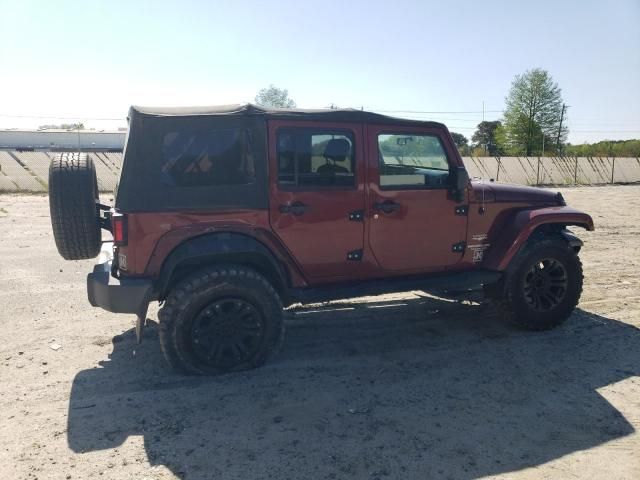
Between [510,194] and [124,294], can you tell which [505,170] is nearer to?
[510,194]

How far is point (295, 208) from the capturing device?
4.20m

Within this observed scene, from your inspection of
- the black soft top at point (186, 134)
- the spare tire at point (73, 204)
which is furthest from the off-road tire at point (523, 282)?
the spare tire at point (73, 204)

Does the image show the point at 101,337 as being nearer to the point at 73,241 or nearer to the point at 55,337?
the point at 55,337

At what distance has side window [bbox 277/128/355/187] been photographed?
422 centimetres

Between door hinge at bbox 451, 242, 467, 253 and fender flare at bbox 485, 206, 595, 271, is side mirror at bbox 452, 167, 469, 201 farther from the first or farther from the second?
fender flare at bbox 485, 206, 595, 271

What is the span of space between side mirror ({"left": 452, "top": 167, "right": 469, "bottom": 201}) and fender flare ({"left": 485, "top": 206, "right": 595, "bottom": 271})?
69 centimetres

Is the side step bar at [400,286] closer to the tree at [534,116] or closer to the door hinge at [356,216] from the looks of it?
the door hinge at [356,216]

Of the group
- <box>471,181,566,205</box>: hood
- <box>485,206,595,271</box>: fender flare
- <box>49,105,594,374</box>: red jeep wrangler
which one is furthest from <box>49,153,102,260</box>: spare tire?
<box>485,206,595,271</box>: fender flare

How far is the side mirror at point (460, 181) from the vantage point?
4652mm

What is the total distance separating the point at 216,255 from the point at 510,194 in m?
3.08

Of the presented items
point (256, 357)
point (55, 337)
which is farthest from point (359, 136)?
point (55, 337)

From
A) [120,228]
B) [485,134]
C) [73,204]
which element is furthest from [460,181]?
[485,134]

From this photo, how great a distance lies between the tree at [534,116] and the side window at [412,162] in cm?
5877

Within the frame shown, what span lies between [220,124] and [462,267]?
2.76 metres
